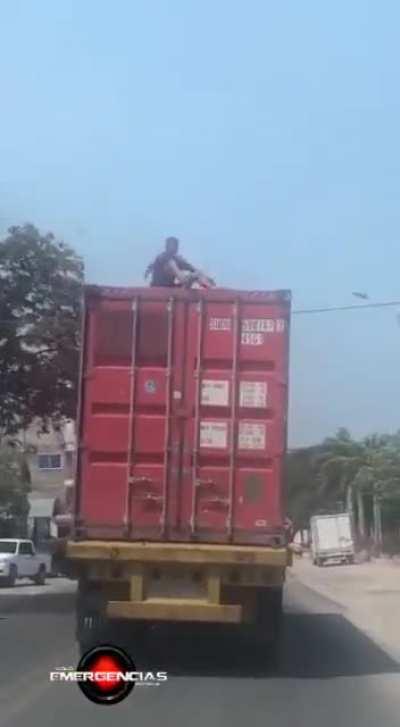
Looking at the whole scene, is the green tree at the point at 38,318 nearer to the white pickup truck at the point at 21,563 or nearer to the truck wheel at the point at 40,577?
the white pickup truck at the point at 21,563

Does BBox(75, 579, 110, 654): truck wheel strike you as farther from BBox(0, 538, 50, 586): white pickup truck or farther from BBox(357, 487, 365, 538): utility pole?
BBox(357, 487, 365, 538): utility pole

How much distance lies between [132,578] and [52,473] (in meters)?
65.5

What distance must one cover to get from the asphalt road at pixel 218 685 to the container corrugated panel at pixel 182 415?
4.89 feet

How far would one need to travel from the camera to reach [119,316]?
46.1ft

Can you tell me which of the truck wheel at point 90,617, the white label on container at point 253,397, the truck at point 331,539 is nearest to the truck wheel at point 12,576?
the truck wheel at point 90,617

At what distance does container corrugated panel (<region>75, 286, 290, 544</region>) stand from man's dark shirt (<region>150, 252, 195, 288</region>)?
103cm

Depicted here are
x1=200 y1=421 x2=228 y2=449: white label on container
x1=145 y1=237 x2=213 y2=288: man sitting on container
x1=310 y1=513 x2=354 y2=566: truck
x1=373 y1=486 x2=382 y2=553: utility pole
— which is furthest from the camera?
x1=373 y1=486 x2=382 y2=553: utility pole

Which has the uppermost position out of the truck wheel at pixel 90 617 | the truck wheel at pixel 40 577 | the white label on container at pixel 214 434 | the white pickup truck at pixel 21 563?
the white label on container at pixel 214 434

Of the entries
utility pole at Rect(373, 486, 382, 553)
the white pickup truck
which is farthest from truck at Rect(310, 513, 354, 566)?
the white pickup truck

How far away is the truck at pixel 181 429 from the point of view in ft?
45.2

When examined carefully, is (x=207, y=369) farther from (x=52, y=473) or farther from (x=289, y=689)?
(x=52, y=473)

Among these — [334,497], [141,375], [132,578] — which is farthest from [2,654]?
[334,497]

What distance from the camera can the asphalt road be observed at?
1036 cm

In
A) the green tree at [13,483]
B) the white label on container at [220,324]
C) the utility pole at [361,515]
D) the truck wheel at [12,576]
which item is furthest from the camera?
the utility pole at [361,515]
